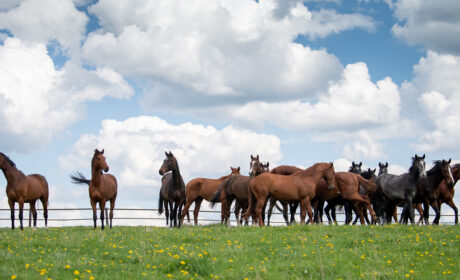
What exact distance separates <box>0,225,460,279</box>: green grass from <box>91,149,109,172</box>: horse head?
3.54 meters

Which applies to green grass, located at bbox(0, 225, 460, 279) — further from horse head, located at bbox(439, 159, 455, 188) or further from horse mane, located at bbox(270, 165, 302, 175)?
horse mane, located at bbox(270, 165, 302, 175)

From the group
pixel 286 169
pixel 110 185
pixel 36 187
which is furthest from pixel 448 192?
pixel 36 187

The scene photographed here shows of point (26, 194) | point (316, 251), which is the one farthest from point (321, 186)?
point (26, 194)

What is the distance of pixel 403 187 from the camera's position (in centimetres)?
1880

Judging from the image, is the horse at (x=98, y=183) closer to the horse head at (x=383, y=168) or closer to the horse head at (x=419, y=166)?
the horse head at (x=419, y=166)

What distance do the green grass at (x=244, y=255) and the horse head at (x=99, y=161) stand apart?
354 cm

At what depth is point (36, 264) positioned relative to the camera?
9398 mm

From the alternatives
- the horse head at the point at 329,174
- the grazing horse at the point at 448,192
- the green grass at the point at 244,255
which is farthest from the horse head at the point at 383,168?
the green grass at the point at 244,255

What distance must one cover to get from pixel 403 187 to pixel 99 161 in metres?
11.7

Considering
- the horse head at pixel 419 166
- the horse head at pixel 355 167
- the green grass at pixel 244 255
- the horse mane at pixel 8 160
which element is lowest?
the green grass at pixel 244 255

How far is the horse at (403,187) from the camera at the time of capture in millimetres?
18031

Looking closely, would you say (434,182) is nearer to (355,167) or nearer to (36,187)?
(355,167)

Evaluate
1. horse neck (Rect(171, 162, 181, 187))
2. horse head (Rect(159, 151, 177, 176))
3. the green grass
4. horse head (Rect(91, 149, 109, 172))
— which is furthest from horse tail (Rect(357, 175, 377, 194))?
horse head (Rect(91, 149, 109, 172))

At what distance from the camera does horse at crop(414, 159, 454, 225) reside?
703 inches
